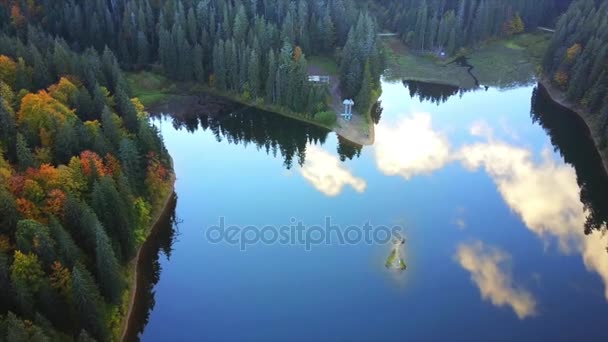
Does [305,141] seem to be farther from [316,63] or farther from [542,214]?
[542,214]

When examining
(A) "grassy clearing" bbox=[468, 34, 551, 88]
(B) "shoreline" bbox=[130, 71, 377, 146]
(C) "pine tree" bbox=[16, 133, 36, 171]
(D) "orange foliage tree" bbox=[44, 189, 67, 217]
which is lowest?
(B) "shoreline" bbox=[130, 71, 377, 146]

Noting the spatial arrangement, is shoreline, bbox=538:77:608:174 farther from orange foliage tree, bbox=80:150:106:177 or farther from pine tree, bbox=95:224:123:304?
orange foliage tree, bbox=80:150:106:177

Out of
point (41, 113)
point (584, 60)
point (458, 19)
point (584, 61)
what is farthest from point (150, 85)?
point (584, 60)

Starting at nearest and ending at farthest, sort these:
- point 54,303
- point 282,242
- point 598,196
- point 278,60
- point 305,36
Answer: point 54,303 → point 282,242 → point 598,196 → point 278,60 → point 305,36

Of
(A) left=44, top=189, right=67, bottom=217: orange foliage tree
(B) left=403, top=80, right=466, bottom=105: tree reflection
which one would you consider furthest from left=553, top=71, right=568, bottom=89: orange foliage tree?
(A) left=44, top=189, right=67, bottom=217: orange foliage tree

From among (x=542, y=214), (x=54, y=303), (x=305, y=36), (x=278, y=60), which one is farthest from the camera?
(x=305, y=36)

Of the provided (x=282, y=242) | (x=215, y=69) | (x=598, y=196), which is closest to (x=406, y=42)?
(x=215, y=69)

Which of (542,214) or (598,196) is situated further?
(598,196)
